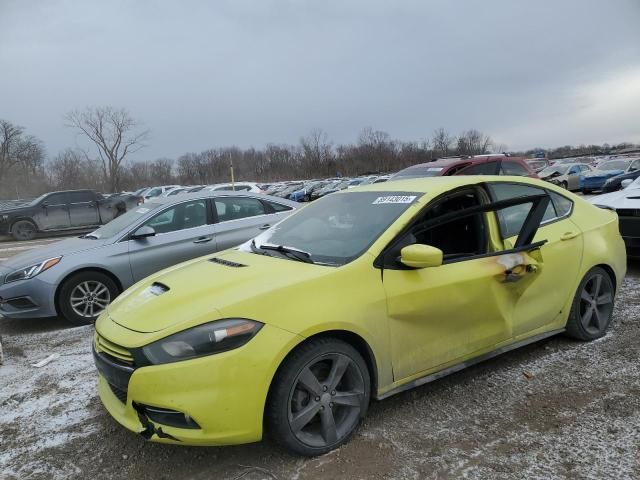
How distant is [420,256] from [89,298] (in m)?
4.40

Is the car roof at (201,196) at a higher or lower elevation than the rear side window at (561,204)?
higher

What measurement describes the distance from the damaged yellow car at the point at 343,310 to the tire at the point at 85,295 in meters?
2.68

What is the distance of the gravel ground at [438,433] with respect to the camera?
2.69 m

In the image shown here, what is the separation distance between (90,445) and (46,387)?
116 centimetres

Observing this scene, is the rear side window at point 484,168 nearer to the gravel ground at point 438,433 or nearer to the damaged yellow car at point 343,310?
the damaged yellow car at point 343,310

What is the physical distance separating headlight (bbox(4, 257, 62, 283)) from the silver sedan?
11 mm

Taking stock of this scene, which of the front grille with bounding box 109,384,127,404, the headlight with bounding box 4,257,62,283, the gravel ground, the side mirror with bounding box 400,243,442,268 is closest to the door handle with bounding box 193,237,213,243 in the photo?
the headlight with bounding box 4,257,62,283

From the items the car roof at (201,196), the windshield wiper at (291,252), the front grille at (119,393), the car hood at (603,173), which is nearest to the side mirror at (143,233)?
the car roof at (201,196)

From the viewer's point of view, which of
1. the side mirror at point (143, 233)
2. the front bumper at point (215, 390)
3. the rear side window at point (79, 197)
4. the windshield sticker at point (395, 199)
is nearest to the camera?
the front bumper at point (215, 390)

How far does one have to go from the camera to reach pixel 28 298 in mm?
5500

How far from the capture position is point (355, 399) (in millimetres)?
2916

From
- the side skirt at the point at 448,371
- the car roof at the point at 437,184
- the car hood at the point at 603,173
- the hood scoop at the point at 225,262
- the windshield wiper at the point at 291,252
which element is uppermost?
the car roof at the point at 437,184

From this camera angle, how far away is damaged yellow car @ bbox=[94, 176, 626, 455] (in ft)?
8.34

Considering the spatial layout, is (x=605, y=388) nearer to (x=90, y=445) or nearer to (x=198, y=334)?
(x=198, y=334)
